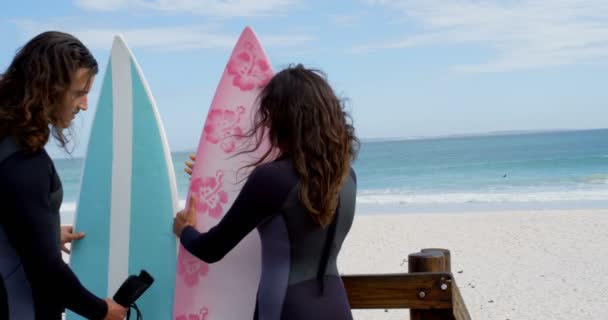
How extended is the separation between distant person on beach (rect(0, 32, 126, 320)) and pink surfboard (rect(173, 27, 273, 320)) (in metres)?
0.57

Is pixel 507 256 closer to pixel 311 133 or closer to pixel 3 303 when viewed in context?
pixel 311 133

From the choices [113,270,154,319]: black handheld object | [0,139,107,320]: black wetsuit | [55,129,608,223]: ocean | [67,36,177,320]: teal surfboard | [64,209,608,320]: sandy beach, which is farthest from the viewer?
[55,129,608,223]: ocean

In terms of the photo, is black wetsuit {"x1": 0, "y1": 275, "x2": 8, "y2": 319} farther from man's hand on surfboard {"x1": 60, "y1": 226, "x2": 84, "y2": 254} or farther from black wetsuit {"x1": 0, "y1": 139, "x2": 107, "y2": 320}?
man's hand on surfboard {"x1": 60, "y1": 226, "x2": 84, "y2": 254}

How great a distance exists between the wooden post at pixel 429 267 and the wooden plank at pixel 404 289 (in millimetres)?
14

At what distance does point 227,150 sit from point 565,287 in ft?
18.4

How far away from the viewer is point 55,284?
5.08ft

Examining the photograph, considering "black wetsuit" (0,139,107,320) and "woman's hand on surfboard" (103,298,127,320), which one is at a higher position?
"black wetsuit" (0,139,107,320)

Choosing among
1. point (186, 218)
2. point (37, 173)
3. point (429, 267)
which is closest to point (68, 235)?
point (186, 218)

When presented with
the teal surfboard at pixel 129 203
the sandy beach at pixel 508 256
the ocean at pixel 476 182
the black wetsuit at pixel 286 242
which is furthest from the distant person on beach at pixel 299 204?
the ocean at pixel 476 182

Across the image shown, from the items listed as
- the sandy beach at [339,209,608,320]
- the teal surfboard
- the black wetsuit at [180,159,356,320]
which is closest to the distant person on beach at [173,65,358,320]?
the black wetsuit at [180,159,356,320]

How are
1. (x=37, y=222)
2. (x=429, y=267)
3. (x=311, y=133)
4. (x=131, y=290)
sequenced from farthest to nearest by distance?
(x=429, y=267) → (x=131, y=290) → (x=311, y=133) → (x=37, y=222)

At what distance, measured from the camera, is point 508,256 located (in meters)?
8.59

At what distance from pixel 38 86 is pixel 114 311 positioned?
563 mm

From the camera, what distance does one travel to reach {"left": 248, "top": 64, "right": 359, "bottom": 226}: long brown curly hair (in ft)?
5.35
